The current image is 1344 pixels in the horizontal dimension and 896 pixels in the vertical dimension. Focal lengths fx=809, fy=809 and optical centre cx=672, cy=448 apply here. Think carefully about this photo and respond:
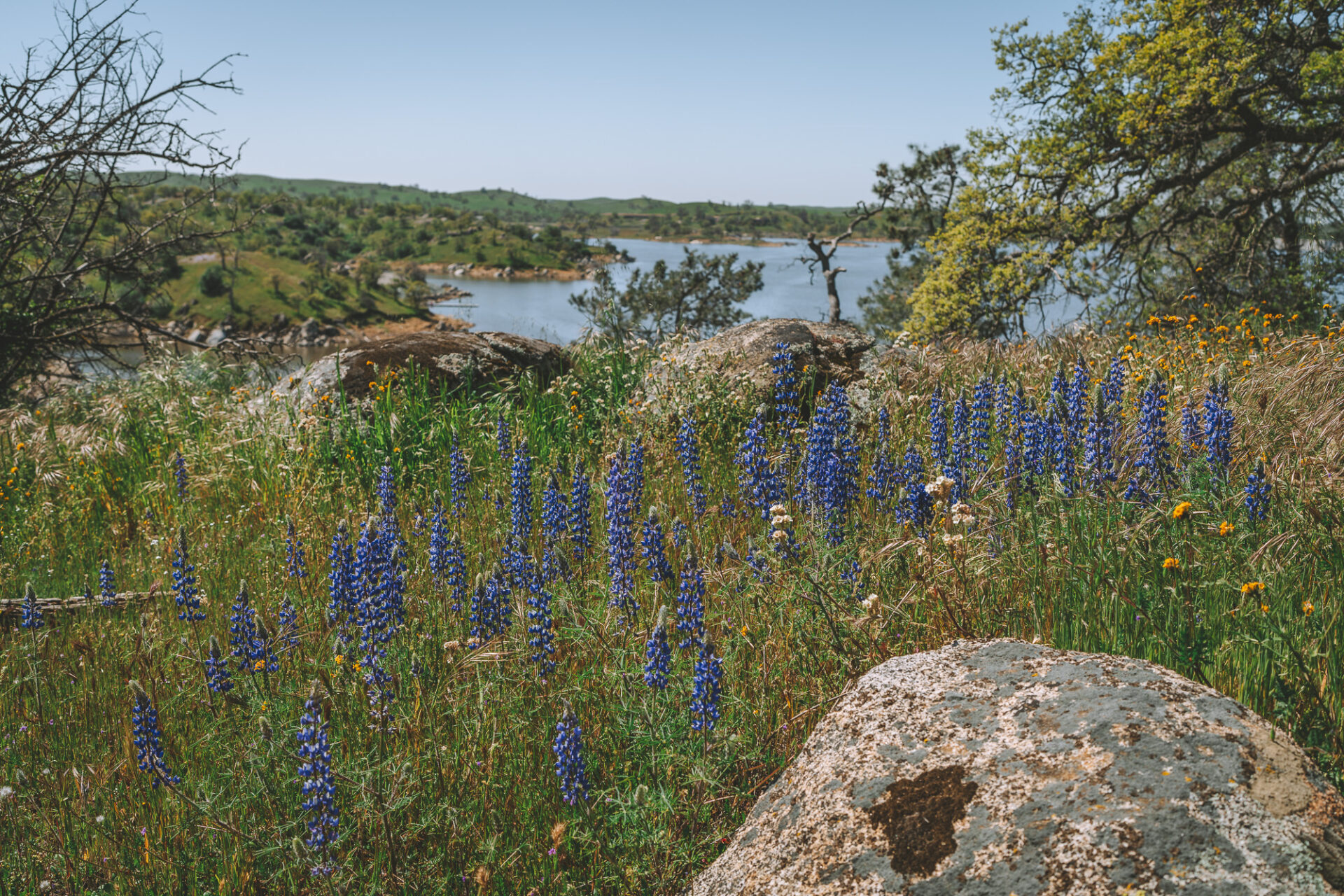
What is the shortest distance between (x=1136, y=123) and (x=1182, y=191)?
241 centimetres

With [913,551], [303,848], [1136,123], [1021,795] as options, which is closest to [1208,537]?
[913,551]

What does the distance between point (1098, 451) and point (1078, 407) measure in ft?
2.51

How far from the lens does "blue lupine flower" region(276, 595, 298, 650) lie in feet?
12.0

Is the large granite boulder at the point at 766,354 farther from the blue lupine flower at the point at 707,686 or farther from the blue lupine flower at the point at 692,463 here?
the blue lupine flower at the point at 707,686

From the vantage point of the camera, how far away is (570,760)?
269cm

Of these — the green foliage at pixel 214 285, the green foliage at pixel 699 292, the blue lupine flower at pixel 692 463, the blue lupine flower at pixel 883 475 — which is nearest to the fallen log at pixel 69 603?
the blue lupine flower at pixel 692 463

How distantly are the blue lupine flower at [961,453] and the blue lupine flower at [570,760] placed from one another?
2.40 m

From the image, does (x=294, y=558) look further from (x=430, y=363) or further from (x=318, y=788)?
(x=430, y=363)

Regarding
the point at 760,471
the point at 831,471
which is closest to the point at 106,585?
the point at 760,471

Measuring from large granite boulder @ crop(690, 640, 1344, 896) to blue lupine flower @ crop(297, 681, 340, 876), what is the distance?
1.20 m

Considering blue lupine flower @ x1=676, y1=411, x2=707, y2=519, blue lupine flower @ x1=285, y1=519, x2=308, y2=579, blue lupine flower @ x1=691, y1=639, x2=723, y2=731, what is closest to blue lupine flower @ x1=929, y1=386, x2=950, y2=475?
blue lupine flower @ x1=676, y1=411, x2=707, y2=519

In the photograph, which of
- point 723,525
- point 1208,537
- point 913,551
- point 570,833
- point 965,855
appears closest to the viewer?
point 965,855

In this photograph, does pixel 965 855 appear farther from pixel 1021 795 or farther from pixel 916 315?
pixel 916 315

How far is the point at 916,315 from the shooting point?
1516 centimetres
